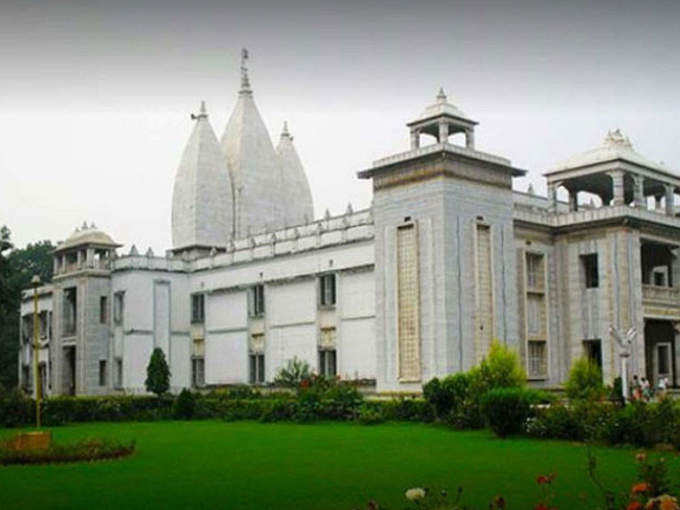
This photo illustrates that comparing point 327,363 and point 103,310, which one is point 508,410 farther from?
point 103,310

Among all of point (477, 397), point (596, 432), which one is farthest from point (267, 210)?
point (596, 432)

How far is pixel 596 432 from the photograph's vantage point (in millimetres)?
21234

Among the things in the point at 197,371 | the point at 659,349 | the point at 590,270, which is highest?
the point at 590,270

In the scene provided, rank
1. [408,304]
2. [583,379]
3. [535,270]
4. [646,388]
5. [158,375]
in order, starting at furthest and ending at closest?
[158,375]
[535,270]
[408,304]
[646,388]
[583,379]

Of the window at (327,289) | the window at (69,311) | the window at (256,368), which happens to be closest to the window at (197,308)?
the window at (256,368)

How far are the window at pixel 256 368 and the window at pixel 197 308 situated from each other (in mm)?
4743

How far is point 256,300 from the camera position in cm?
4559

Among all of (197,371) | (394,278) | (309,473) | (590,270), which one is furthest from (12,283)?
(309,473)

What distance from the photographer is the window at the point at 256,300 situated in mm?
45156

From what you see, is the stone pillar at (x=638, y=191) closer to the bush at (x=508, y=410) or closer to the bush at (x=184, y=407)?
the bush at (x=508, y=410)

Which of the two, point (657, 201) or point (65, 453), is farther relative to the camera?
point (657, 201)

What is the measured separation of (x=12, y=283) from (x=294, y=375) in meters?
22.2

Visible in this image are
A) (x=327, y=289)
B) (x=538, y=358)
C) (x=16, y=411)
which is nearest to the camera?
(x=16, y=411)

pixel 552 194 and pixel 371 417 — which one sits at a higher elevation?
pixel 552 194
